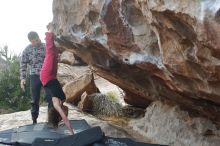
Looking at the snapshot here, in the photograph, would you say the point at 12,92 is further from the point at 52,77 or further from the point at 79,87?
the point at 52,77

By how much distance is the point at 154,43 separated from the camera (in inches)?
263

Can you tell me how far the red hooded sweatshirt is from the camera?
8.70 meters

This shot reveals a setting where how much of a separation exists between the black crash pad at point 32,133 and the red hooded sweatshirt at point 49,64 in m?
0.82

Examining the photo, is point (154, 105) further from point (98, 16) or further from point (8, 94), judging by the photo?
point (8, 94)

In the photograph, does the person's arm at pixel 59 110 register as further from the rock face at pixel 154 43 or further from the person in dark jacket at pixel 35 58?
the rock face at pixel 154 43

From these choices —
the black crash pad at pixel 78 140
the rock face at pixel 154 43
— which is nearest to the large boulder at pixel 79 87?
the rock face at pixel 154 43

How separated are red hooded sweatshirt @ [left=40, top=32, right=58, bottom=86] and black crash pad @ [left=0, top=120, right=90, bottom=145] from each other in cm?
82

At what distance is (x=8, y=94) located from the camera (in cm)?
1684

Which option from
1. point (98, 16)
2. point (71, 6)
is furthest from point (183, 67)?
point (71, 6)

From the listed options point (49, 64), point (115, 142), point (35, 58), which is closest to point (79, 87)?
point (35, 58)

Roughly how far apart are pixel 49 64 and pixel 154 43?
252cm

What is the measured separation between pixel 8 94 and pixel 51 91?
829 cm

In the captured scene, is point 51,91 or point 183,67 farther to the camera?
point 51,91

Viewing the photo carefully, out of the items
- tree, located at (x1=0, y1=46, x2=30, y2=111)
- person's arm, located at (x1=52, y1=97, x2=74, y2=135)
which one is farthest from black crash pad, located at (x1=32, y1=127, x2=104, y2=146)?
tree, located at (x1=0, y1=46, x2=30, y2=111)
